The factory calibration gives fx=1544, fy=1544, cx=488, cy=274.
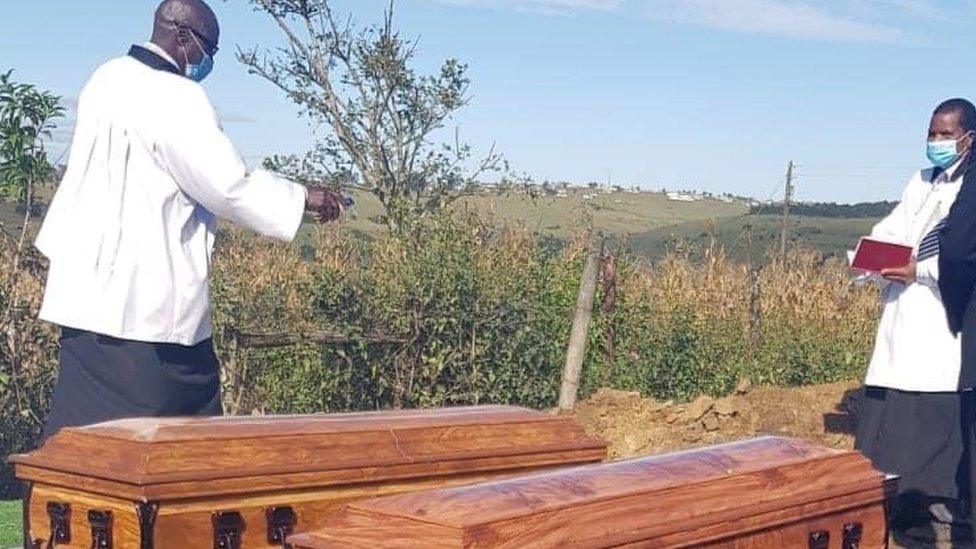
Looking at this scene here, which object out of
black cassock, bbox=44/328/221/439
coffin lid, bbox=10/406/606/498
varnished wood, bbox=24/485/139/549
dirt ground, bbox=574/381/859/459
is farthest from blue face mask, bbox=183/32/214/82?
dirt ground, bbox=574/381/859/459

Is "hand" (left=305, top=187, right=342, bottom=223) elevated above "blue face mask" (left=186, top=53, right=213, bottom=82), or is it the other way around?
"blue face mask" (left=186, top=53, right=213, bottom=82)

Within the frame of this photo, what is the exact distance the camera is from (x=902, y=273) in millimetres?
6398

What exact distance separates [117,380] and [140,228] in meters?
0.47

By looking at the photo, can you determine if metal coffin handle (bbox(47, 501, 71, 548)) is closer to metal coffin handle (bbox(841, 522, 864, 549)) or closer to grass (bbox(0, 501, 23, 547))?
metal coffin handle (bbox(841, 522, 864, 549))

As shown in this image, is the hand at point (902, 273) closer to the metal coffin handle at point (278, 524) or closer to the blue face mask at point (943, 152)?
the blue face mask at point (943, 152)

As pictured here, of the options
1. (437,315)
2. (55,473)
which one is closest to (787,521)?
(55,473)

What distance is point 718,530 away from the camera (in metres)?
3.60

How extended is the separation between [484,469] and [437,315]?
4.69 m

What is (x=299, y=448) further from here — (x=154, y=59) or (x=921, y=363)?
(x=921, y=363)

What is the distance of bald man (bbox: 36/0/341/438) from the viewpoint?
15.4ft

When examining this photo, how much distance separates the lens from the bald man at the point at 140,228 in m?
4.69

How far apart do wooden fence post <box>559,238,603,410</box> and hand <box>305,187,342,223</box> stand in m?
4.41

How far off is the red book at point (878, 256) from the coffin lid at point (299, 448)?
2147 mm

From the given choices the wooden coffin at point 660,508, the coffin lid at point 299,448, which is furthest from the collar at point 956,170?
the coffin lid at point 299,448
